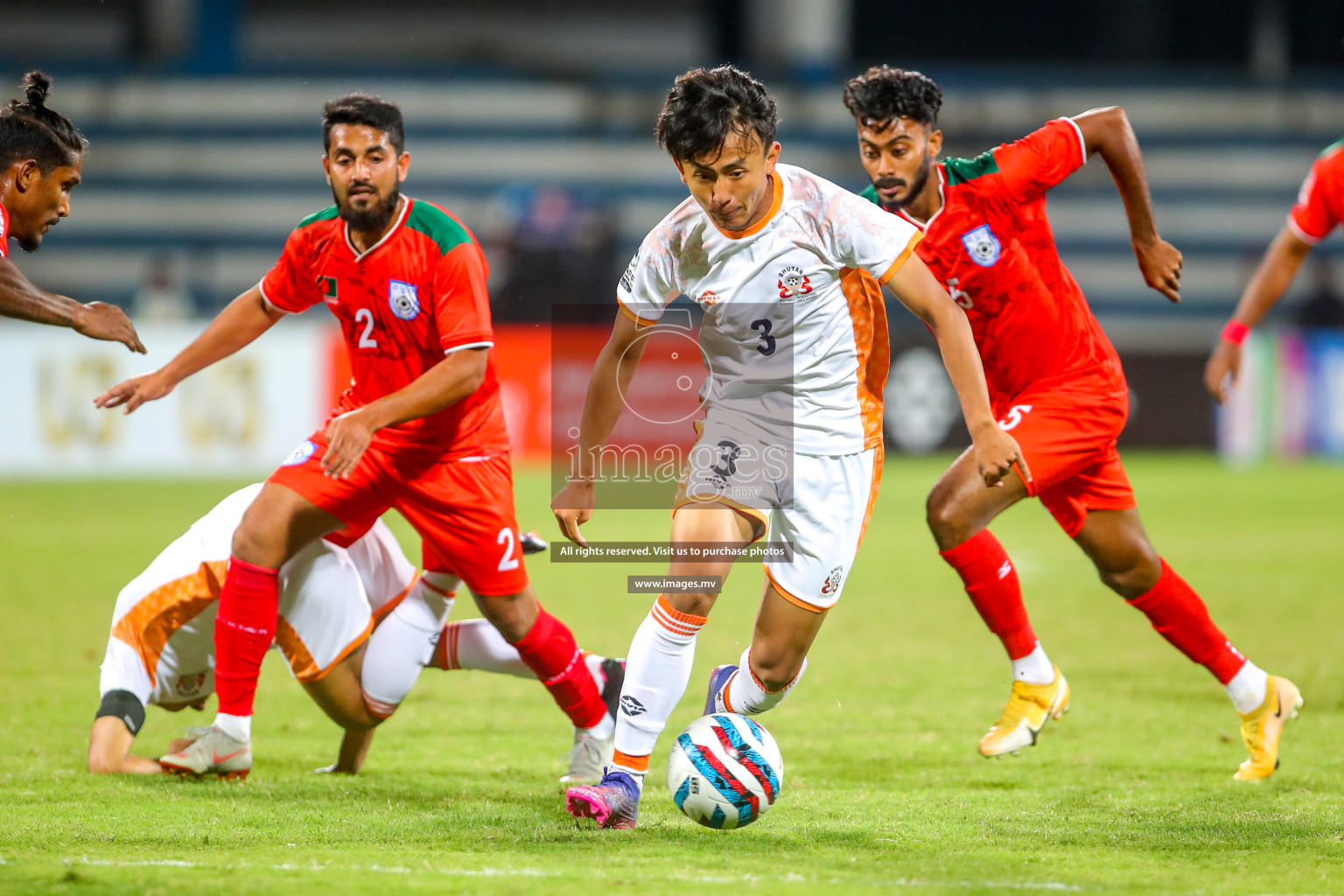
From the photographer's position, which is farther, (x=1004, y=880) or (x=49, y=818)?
(x=49, y=818)

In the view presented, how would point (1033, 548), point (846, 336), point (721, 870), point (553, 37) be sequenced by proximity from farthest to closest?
point (553, 37) → point (1033, 548) → point (846, 336) → point (721, 870)

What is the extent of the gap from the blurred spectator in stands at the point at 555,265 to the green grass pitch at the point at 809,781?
27.0 feet

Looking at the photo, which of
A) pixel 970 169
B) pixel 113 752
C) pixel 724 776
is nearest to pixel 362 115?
pixel 970 169

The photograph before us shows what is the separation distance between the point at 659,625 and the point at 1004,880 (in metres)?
1.18

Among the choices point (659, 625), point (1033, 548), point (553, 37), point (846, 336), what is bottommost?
point (1033, 548)

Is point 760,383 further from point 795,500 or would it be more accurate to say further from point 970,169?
point 970,169

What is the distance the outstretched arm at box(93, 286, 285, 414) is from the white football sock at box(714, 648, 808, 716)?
6.38 ft

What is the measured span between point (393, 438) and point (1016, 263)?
7.21 feet

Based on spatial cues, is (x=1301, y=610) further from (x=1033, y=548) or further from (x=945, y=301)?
(x=945, y=301)

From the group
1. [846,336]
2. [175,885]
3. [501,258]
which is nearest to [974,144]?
[501,258]

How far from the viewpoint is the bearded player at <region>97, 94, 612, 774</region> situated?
4477 millimetres

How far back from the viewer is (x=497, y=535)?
14.9 ft

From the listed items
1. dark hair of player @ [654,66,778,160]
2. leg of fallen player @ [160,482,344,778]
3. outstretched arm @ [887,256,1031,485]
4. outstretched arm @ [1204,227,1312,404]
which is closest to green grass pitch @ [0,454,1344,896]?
leg of fallen player @ [160,482,344,778]

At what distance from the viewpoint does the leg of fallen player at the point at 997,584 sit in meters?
4.79
